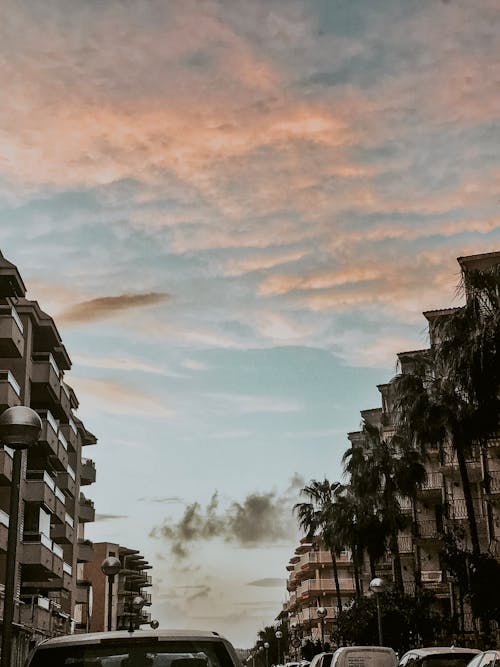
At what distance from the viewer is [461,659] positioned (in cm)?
2031

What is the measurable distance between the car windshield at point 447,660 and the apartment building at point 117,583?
391ft

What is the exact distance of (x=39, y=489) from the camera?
52.1 meters

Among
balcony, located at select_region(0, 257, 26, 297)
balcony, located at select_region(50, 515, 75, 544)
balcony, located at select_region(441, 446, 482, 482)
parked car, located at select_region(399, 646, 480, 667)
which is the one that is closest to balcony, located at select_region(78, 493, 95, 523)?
balcony, located at select_region(50, 515, 75, 544)

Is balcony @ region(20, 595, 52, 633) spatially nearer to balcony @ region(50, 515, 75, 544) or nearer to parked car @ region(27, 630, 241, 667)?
balcony @ region(50, 515, 75, 544)

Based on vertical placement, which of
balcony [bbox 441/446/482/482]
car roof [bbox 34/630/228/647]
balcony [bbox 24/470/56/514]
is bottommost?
car roof [bbox 34/630/228/647]

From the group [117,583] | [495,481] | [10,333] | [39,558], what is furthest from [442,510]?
[117,583]

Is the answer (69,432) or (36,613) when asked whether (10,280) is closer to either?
(36,613)

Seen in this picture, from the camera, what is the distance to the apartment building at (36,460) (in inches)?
1774

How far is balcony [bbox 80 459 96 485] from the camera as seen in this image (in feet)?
269

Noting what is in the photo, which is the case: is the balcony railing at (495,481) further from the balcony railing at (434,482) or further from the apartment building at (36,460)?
the apartment building at (36,460)

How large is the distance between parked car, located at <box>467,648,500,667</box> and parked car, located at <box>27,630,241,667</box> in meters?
9.54

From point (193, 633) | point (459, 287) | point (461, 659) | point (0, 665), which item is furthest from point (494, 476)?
point (193, 633)

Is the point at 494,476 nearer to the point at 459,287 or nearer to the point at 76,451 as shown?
the point at 76,451

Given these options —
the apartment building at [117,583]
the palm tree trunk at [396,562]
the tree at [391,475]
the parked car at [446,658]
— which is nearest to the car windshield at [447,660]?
the parked car at [446,658]
